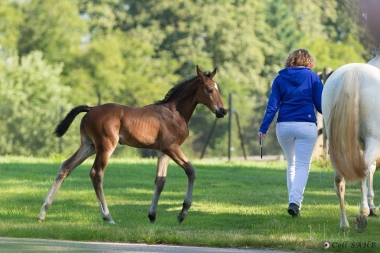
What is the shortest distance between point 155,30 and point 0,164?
39.2 m

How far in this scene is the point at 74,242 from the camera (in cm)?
989

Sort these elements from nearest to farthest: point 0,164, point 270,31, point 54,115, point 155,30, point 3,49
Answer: point 0,164
point 54,115
point 3,49
point 155,30
point 270,31

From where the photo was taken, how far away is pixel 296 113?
1212 cm

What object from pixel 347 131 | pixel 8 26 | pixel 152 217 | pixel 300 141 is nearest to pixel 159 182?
pixel 152 217

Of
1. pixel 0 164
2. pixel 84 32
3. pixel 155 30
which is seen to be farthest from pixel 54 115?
pixel 155 30

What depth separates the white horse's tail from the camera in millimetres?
10133

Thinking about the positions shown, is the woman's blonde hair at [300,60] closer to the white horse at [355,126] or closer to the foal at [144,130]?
the foal at [144,130]

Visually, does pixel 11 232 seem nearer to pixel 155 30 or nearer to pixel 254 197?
pixel 254 197

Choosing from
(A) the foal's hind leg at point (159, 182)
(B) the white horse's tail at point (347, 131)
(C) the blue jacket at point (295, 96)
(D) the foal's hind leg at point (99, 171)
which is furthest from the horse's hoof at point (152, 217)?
(B) the white horse's tail at point (347, 131)

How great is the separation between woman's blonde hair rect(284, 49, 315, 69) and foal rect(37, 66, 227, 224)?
3.74 ft

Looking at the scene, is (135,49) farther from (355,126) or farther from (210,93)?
(355,126)

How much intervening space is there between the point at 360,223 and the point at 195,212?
10.5ft

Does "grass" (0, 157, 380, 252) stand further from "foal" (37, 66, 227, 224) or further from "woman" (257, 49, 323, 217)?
"woman" (257, 49, 323, 217)

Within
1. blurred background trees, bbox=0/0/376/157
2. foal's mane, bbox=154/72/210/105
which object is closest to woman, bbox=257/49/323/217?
foal's mane, bbox=154/72/210/105
